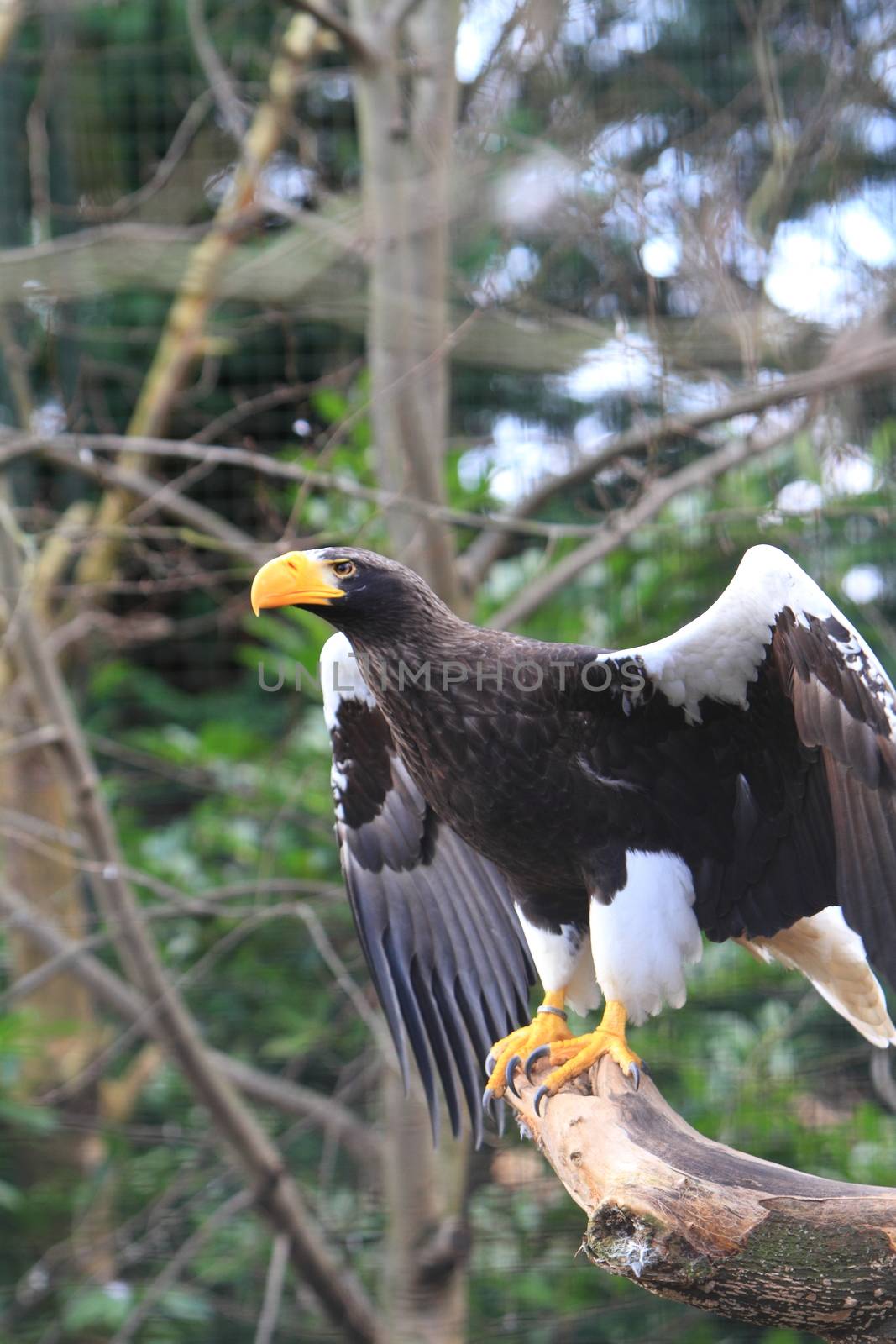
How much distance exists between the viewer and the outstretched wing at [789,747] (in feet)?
4.75

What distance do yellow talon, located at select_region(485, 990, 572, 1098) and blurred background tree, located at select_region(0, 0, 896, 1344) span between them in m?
0.74

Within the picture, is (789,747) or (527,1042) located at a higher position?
(789,747)

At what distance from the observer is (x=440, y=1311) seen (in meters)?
2.62

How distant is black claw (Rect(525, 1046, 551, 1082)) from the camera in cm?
167

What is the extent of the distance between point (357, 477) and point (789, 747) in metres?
1.53

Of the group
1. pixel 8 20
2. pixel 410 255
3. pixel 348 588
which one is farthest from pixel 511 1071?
pixel 8 20

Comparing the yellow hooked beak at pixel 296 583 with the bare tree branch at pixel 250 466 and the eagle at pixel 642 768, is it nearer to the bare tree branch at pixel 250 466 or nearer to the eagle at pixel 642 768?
the eagle at pixel 642 768

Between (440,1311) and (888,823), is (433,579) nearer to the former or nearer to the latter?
(888,823)

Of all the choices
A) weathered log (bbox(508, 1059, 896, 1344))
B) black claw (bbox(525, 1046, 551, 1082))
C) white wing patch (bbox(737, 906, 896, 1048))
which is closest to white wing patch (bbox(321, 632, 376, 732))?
black claw (bbox(525, 1046, 551, 1082))

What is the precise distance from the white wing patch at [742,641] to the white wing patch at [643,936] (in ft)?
0.67

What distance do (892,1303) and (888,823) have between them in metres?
0.48

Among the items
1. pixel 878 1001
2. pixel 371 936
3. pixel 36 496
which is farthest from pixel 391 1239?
pixel 36 496

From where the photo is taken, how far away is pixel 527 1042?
174 cm

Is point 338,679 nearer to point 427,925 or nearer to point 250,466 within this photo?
point 427,925
